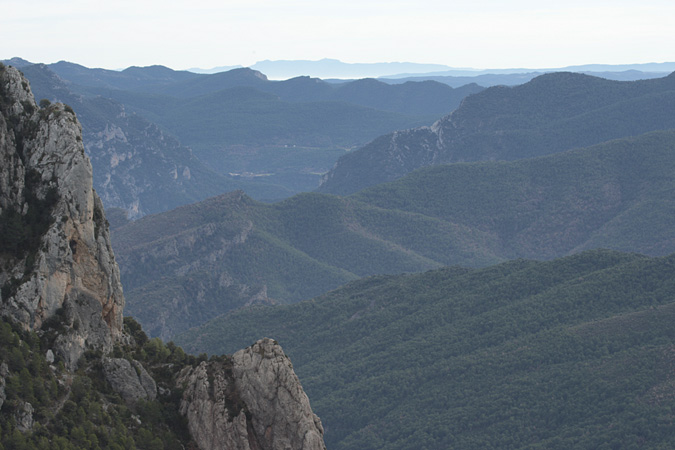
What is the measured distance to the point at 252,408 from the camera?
3619 cm

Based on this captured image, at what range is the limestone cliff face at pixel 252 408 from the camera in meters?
35.6

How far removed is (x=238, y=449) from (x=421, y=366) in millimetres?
63900

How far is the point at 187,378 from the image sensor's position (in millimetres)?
37969

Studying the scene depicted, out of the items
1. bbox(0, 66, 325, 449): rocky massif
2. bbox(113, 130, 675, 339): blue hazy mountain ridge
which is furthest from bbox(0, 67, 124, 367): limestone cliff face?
bbox(113, 130, 675, 339): blue hazy mountain ridge

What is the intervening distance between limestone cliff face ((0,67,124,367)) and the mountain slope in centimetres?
5162

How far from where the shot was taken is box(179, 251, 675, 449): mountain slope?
261 feet

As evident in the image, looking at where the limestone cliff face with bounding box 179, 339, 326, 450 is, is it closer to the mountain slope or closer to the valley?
the valley

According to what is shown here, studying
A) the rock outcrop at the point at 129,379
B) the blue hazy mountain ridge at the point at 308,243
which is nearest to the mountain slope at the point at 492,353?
the blue hazy mountain ridge at the point at 308,243

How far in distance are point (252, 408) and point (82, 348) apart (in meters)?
7.24

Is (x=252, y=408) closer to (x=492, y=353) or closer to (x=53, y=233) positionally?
(x=53, y=233)

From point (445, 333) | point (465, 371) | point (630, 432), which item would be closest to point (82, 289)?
point (630, 432)

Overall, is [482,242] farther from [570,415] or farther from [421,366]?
[570,415]

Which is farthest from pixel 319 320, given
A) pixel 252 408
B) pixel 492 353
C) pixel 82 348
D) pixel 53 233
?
pixel 53 233

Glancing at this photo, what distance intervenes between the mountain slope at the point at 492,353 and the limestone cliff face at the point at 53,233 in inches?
2032
